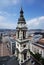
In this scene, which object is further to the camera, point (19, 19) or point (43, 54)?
point (43, 54)

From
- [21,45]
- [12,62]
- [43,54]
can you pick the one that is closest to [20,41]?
[21,45]

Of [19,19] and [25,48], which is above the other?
[19,19]

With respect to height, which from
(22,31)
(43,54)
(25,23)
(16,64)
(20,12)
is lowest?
(43,54)

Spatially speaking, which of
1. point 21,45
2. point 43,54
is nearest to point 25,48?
point 21,45

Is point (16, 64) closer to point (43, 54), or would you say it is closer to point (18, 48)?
point (18, 48)

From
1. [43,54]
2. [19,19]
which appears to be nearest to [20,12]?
[19,19]

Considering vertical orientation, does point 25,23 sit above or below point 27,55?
above

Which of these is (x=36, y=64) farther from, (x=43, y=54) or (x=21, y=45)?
(x=43, y=54)

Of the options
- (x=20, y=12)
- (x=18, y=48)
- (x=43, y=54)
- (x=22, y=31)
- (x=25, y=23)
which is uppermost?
(x=20, y=12)
